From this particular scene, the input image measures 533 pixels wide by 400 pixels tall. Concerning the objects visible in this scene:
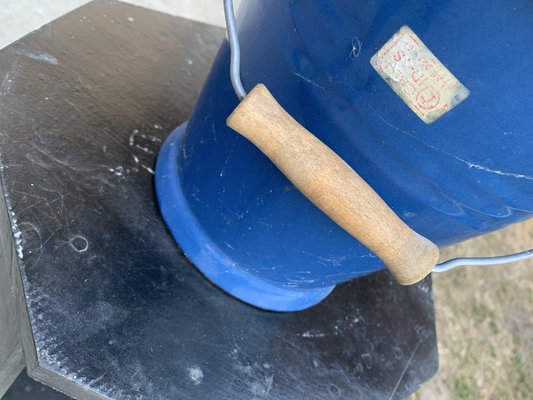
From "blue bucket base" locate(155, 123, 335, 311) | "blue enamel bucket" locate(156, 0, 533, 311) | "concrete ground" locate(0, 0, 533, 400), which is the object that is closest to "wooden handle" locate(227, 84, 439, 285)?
"blue enamel bucket" locate(156, 0, 533, 311)

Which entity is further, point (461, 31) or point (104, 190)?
point (104, 190)

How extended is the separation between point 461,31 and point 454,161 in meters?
0.14

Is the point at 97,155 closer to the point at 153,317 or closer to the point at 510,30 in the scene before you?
the point at 153,317

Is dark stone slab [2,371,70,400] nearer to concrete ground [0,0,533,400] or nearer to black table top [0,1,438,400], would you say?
black table top [0,1,438,400]

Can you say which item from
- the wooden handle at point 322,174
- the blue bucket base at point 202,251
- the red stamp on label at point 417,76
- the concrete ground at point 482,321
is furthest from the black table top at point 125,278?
the concrete ground at point 482,321

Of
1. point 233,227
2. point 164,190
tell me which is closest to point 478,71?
point 233,227

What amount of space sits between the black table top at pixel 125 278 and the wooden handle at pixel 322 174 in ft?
1.14

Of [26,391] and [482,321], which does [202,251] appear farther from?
[482,321]

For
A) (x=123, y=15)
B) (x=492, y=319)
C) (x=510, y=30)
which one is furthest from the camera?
(x=492, y=319)

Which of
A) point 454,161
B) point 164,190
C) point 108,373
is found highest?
point 454,161

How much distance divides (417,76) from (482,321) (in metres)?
1.65

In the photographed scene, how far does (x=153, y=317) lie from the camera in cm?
88

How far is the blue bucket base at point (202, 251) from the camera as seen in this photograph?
0.93m

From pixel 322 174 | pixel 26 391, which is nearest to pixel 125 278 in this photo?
pixel 322 174
